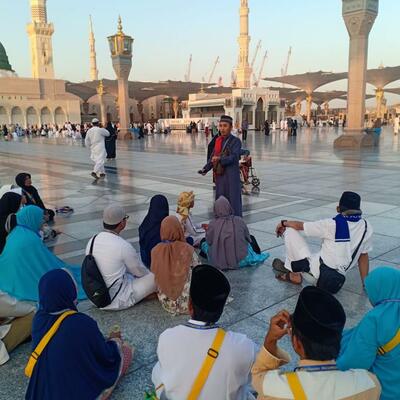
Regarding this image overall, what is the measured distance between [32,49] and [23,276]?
79.3m

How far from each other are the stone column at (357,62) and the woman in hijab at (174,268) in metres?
16.4

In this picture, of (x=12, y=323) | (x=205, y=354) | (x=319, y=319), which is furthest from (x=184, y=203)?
(x=319, y=319)

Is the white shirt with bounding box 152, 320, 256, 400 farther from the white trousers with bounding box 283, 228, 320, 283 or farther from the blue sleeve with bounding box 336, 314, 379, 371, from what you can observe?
the white trousers with bounding box 283, 228, 320, 283

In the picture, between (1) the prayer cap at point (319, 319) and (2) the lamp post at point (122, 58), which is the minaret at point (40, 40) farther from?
(1) the prayer cap at point (319, 319)

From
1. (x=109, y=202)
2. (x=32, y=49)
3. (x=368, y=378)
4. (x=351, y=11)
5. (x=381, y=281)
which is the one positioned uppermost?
(x=32, y=49)

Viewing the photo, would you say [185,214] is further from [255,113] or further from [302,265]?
[255,113]

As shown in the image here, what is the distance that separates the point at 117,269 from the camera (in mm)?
3393

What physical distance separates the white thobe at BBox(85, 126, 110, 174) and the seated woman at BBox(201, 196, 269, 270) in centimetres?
733

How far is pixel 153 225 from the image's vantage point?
4.09 m

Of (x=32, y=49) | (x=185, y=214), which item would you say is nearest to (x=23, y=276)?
(x=185, y=214)

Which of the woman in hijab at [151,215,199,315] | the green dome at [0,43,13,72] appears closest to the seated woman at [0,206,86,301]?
the woman in hijab at [151,215,199,315]

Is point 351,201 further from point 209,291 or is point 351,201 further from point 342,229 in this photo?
point 209,291

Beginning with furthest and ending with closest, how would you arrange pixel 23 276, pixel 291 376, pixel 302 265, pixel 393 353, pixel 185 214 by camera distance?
pixel 185 214 → pixel 302 265 → pixel 23 276 → pixel 393 353 → pixel 291 376

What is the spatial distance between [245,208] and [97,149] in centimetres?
559
